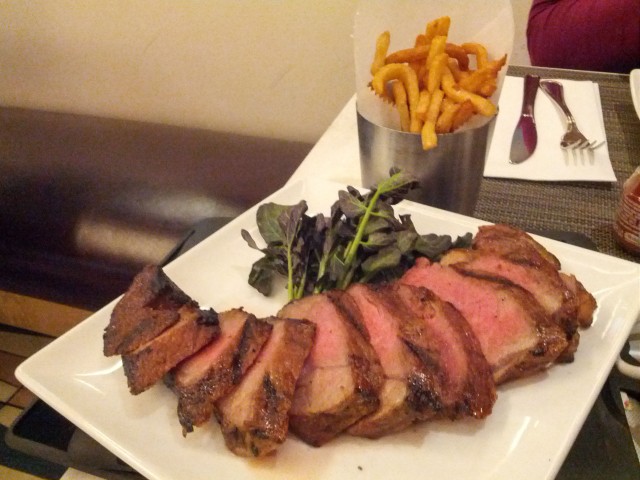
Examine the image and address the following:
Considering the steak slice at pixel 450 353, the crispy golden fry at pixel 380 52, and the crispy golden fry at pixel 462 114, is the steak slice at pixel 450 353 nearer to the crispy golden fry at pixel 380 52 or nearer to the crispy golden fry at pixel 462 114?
the crispy golden fry at pixel 462 114

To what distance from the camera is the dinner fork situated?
1850mm

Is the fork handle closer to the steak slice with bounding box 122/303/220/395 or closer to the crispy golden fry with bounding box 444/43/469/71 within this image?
the crispy golden fry with bounding box 444/43/469/71

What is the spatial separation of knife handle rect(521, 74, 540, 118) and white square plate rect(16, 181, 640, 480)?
0.91 metres

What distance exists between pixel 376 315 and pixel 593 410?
466 millimetres

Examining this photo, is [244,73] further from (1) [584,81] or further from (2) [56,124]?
(1) [584,81]

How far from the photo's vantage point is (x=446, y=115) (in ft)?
4.50

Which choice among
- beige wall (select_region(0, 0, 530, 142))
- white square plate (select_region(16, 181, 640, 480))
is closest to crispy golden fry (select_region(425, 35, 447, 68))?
white square plate (select_region(16, 181, 640, 480))

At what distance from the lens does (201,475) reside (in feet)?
3.14

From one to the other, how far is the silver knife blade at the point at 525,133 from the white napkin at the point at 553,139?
0.05 ft

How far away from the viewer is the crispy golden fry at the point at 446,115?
1363mm

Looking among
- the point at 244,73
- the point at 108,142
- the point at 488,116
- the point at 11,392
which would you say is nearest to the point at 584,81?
the point at 488,116

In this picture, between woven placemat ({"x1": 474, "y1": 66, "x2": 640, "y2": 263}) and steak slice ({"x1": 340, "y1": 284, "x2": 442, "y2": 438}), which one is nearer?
steak slice ({"x1": 340, "y1": 284, "x2": 442, "y2": 438})

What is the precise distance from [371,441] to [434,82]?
834 millimetres

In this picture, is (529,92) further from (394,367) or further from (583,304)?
(394,367)
